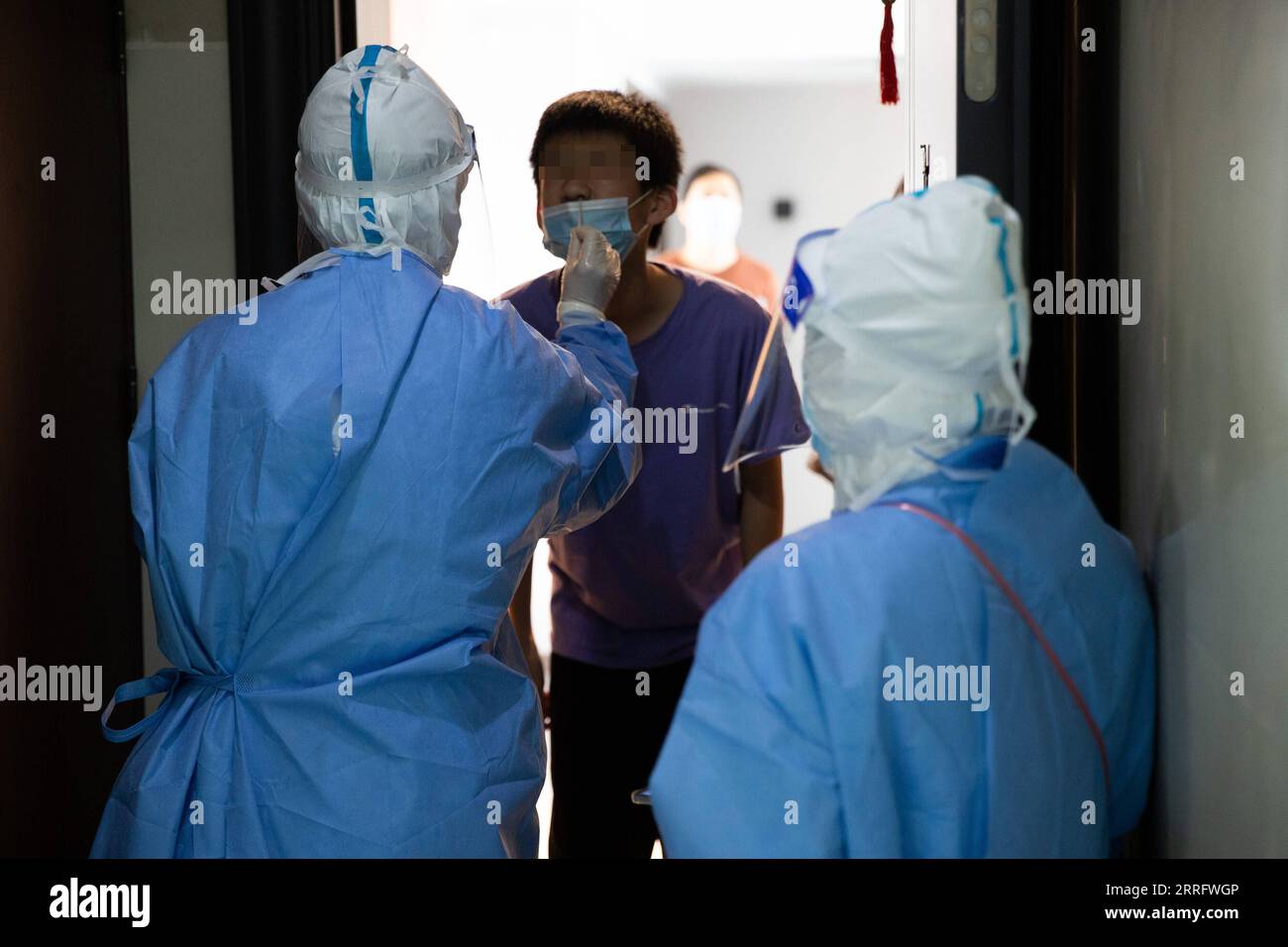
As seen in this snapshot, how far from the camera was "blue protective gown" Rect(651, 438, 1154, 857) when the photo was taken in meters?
0.97

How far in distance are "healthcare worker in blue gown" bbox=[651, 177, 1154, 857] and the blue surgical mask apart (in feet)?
2.42

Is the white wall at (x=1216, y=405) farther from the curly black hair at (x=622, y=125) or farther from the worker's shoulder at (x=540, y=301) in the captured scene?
the worker's shoulder at (x=540, y=301)

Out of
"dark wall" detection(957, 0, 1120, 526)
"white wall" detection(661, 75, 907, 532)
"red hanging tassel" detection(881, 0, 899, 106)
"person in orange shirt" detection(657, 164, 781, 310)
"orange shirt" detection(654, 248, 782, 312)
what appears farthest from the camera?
"white wall" detection(661, 75, 907, 532)

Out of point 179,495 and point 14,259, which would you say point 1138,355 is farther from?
point 14,259

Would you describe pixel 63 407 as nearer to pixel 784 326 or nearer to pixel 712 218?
pixel 784 326

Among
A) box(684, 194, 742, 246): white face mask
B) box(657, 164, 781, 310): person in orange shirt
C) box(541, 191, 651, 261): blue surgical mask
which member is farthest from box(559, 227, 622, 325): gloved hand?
box(684, 194, 742, 246): white face mask

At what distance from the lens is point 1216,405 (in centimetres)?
116

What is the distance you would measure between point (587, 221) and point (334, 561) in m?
0.66

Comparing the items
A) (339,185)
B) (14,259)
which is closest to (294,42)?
(14,259)

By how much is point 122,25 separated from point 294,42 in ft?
0.89

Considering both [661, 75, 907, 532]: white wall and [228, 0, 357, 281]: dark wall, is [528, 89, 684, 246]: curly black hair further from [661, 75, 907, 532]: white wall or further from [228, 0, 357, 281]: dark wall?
[661, 75, 907, 532]: white wall

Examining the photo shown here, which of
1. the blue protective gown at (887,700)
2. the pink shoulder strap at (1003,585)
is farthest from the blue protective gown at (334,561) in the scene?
the pink shoulder strap at (1003,585)

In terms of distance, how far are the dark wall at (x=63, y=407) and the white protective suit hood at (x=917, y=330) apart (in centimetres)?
114

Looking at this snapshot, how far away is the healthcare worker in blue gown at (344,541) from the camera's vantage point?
1.27m
